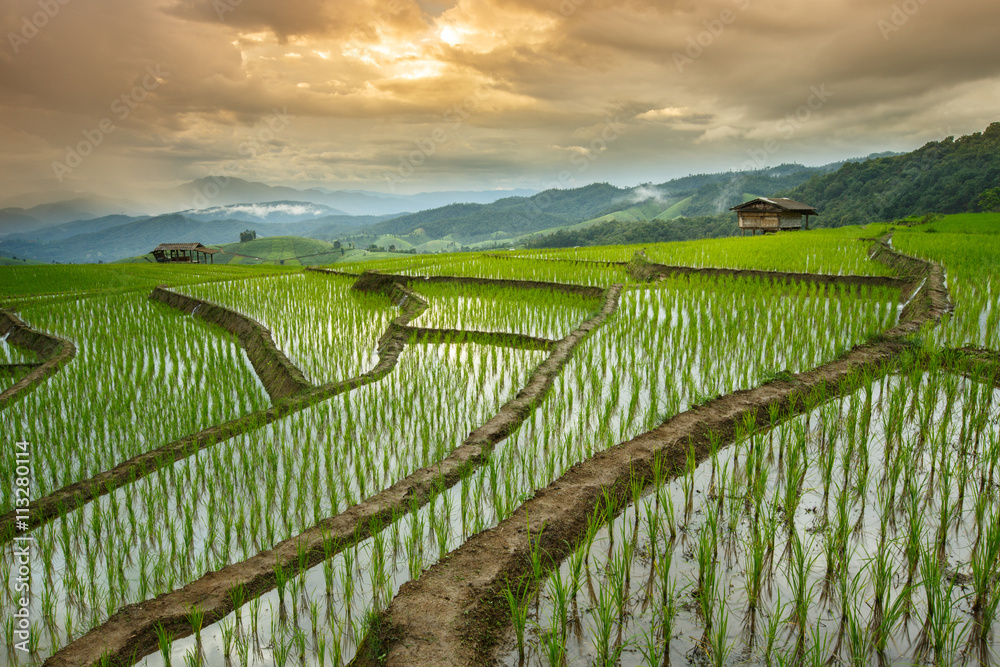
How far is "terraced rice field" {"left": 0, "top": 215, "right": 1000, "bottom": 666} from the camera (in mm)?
1585

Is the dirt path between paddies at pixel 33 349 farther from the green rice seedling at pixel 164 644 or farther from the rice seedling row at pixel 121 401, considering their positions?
the green rice seedling at pixel 164 644

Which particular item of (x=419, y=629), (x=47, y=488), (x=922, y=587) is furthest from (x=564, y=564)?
(x=47, y=488)

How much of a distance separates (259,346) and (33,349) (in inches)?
145

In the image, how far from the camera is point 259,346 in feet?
21.0

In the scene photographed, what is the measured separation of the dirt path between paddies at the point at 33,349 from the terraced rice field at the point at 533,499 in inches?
6.9

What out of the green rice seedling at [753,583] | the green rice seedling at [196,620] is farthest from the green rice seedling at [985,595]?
the green rice seedling at [196,620]

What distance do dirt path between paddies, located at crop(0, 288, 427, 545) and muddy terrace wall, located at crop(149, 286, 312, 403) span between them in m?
0.47

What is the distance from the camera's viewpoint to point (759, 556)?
5.45 ft

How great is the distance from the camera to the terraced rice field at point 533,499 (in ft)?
5.20

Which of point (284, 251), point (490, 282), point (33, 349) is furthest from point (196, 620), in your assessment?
point (284, 251)

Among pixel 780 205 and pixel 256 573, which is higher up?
pixel 780 205

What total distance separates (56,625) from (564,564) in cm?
187

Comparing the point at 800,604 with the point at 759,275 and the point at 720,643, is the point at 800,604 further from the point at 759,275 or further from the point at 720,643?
the point at 759,275

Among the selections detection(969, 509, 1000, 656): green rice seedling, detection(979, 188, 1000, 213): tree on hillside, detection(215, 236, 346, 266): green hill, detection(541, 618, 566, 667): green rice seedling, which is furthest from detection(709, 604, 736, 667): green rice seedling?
detection(215, 236, 346, 266): green hill
